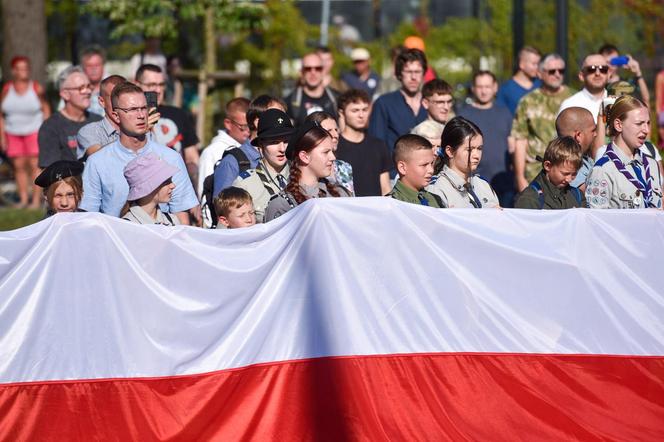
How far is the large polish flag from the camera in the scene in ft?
21.7

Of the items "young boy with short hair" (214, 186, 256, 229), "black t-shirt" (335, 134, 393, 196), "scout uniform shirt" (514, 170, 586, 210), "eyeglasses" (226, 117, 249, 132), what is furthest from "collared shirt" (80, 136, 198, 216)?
"scout uniform shirt" (514, 170, 586, 210)

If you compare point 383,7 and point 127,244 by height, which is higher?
point 383,7

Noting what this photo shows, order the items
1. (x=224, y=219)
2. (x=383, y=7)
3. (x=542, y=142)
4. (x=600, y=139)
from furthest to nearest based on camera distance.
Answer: (x=383, y=7)
(x=542, y=142)
(x=600, y=139)
(x=224, y=219)

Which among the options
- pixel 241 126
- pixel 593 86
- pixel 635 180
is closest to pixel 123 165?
pixel 241 126

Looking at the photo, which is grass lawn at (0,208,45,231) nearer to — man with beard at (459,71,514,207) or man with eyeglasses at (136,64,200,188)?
man with eyeglasses at (136,64,200,188)

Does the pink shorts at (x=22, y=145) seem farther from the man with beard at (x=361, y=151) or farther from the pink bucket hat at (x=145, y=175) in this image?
the pink bucket hat at (x=145, y=175)

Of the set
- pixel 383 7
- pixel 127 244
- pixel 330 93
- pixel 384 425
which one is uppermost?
pixel 383 7

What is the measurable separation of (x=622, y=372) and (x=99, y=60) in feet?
24.6

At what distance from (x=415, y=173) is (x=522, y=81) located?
210 inches

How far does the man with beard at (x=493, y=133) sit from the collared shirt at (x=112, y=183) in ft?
12.6

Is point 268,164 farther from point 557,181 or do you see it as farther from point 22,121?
point 22,121

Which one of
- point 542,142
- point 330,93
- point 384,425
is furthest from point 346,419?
point 330,93

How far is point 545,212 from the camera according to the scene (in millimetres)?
7145

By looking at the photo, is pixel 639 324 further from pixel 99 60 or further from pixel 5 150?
pixel 5 150
